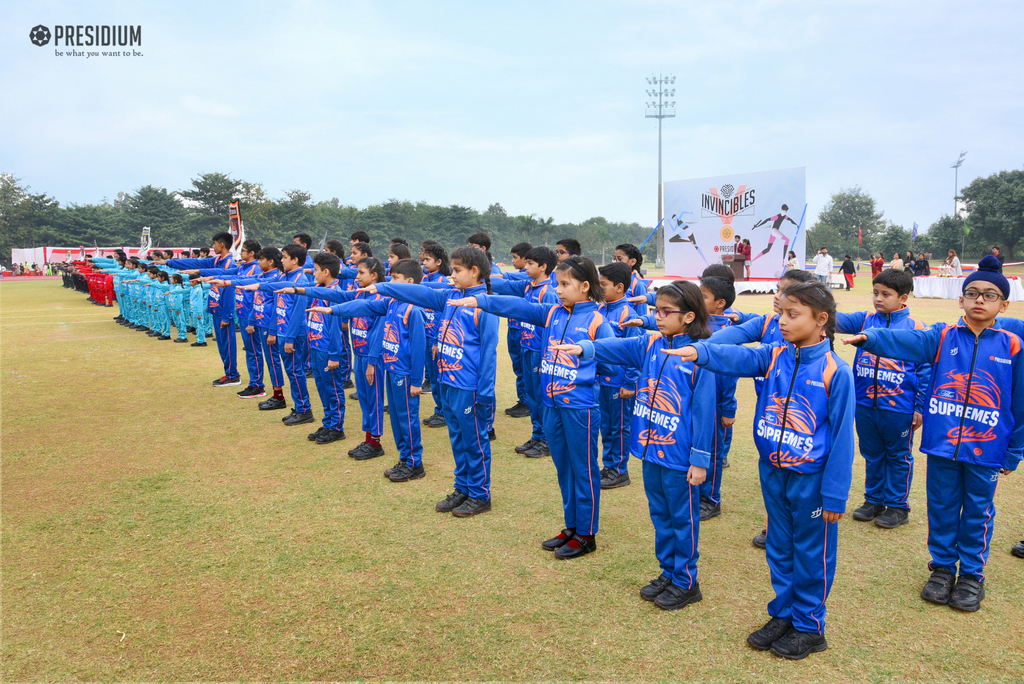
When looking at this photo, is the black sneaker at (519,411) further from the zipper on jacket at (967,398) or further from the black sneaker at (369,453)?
the zipper on jacket at (967,398)

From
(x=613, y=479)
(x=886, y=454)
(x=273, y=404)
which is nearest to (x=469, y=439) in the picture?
(x=613, y=479)

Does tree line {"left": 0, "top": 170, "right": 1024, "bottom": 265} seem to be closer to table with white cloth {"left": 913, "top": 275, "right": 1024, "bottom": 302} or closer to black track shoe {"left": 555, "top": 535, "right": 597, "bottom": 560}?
table with white cloth {"left": 913, "top": 275, "right": 1024, "bottom": 302}

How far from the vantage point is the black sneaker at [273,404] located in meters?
8.06

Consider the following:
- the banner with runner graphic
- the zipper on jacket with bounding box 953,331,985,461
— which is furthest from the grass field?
the banner with runner graphic

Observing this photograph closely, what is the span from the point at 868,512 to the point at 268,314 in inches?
275

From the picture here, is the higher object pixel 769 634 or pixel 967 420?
pixel 967 420

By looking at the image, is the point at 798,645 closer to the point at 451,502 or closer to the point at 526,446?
the point at 451,502

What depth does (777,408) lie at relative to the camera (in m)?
3.04

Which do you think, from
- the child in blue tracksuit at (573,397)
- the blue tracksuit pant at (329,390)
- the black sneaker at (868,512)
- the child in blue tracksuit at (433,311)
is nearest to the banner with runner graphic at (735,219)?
the child in blue tracksuit at (433,311)

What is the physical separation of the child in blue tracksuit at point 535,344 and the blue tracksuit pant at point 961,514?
3.40 metres

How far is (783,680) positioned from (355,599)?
233cm

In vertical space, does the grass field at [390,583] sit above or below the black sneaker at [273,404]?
below

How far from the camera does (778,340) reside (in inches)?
171

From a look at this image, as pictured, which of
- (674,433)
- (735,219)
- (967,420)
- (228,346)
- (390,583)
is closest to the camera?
(674,433)
